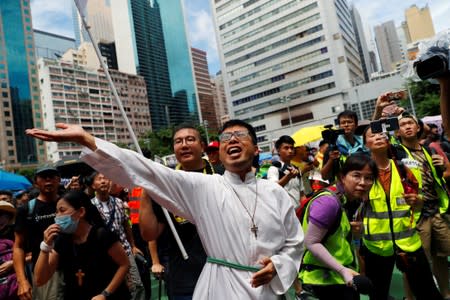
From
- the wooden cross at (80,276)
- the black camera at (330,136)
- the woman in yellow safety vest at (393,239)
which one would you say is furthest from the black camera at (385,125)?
the wooden cross at (80,276)

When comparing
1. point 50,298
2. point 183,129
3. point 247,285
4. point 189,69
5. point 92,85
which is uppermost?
point 189,69

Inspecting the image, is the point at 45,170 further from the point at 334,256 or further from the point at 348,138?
the point at 348,138

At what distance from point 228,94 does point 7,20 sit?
220 feet

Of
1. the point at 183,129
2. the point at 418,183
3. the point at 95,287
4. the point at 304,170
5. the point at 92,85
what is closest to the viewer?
the point at 95,287

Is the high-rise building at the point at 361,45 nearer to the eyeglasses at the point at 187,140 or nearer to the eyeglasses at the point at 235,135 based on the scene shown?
the eyeglasses at the point at 187,140

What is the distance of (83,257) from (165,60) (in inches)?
5414

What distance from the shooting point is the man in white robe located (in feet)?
5.62

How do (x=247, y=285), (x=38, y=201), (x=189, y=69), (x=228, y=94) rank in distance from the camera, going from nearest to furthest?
(x=247, y=285) → (x=38, y=201) → (x=228, y=94) → (x=189, y=69)

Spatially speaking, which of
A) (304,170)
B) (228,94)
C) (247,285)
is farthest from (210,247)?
(228,94)

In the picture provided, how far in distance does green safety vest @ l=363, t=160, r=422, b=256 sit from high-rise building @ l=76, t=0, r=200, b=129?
11447 cm

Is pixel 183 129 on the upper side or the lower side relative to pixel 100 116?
lower

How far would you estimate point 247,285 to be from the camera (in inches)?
70.8

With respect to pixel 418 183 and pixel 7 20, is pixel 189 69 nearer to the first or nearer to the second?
pixel 7 20

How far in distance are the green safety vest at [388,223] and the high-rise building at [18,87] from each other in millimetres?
96085
